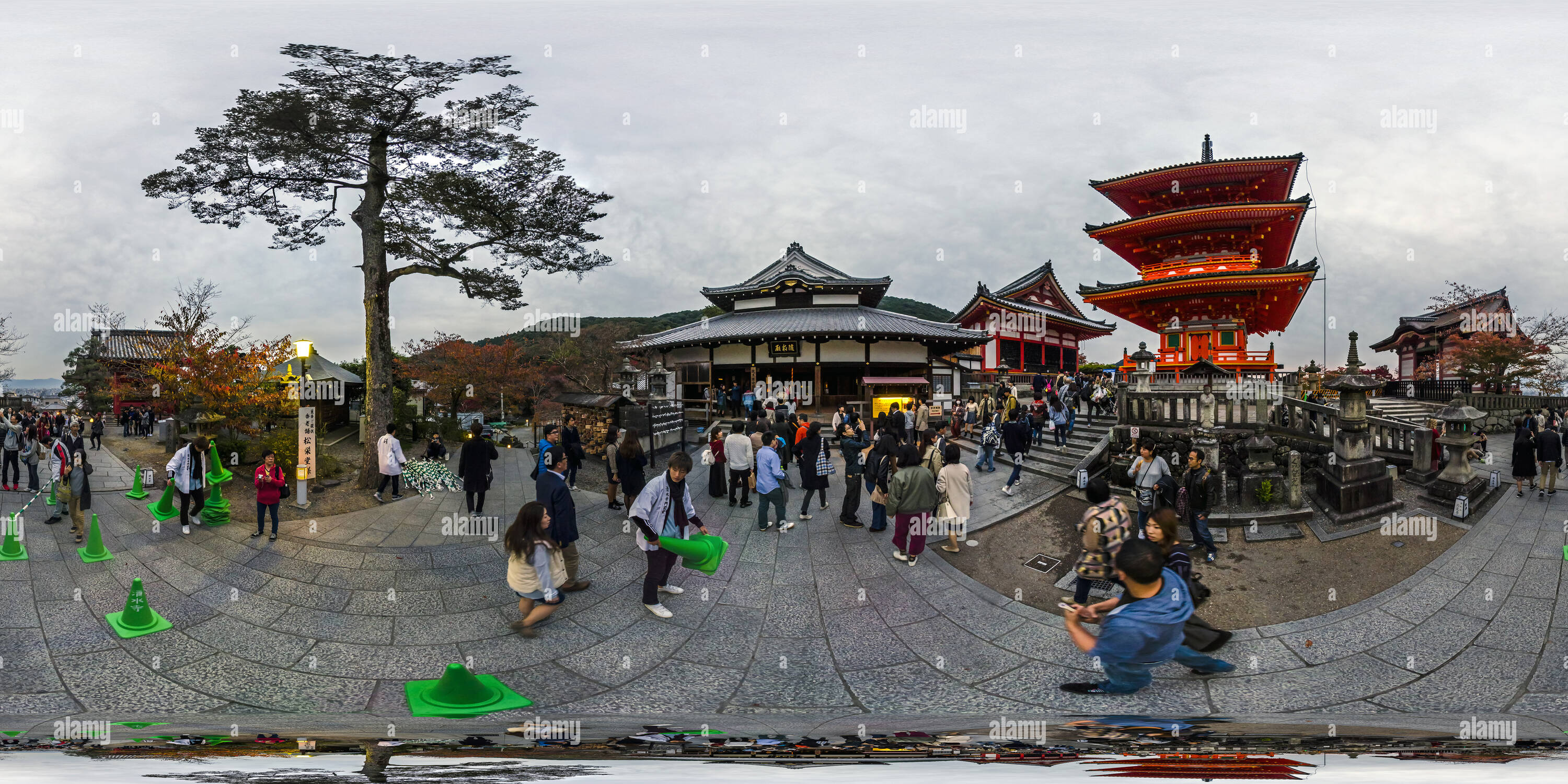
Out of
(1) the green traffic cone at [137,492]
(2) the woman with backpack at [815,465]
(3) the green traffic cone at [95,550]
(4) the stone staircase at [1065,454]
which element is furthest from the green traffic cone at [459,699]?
(4) the stone staircase at [1065,454]

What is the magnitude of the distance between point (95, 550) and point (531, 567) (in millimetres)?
5320

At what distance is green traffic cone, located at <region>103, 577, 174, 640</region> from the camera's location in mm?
4473

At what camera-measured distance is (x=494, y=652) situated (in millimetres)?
4320

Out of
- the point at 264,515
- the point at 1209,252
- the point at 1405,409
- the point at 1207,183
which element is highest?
the point at 1207,183

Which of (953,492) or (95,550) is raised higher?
(953,492)

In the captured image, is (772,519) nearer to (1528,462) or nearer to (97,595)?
(97,595)

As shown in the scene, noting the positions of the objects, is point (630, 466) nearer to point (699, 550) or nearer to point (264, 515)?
point (699, 550)

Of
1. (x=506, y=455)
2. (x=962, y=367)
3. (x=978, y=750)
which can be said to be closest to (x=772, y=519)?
(x=978, y=750)

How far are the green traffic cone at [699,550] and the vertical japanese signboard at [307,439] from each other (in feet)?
21.1

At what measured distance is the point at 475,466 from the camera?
757 centimetres

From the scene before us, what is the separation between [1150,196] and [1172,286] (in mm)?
4232

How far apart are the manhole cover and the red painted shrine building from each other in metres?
22.6

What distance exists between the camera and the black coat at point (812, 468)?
7.91 meters

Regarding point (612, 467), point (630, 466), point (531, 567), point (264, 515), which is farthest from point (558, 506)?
point (264, 515)
